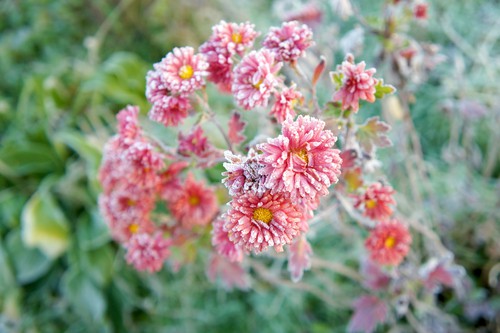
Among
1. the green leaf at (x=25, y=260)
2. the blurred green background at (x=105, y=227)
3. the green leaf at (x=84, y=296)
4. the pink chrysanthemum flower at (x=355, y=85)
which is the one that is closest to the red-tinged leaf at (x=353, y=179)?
the pink chrysanthemum flower at (x=355, y=85)

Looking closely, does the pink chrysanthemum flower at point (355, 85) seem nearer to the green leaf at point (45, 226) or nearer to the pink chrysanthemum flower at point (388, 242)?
the pink chrysanthemum flower at point (388, 242)

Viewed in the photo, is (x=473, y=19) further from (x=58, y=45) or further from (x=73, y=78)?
(x=58, y=45)

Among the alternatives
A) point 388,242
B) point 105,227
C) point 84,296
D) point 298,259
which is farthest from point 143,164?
point 84,296

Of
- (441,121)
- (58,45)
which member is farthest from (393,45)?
(58,45)

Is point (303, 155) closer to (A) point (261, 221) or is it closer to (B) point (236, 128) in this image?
(A) point (261, 221)

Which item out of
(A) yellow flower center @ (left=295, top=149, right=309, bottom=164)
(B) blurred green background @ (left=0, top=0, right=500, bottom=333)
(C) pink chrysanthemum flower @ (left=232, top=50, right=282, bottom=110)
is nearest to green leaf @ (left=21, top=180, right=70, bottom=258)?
(B) blurred green background @ (left=0, top=0, right=500, bottom=333)

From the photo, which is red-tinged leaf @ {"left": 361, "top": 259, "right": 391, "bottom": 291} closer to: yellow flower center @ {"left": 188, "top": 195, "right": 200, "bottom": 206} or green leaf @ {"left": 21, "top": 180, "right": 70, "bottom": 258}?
yellow flower center @ {"left": 188, "top": 195, "right": 200, "bottom": 206}
